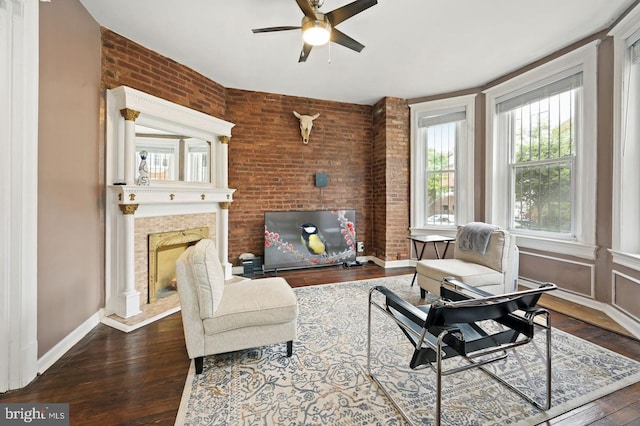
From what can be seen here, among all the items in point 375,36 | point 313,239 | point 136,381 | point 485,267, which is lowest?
point 136,381

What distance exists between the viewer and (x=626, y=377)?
1.74 meters

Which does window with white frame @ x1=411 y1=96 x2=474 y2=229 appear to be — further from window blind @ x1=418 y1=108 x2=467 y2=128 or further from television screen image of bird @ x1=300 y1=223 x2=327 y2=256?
television screen image of bird @ x1=300 y1=223 x2=327 y2=256

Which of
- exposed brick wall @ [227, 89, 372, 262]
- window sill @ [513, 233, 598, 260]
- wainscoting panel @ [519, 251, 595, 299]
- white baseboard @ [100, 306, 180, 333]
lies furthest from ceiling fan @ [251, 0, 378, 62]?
wainscoting panel @ [519, 251, 595, 299]

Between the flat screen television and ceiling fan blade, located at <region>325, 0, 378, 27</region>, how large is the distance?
282 cm

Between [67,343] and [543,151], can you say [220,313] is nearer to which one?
[67,343]

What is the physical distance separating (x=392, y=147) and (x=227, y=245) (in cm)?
316

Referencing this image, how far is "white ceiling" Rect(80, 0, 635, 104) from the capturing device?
2355mm

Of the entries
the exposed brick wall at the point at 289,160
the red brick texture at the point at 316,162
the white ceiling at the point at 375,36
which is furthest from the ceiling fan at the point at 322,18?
the exposed brick wall at the point at 289,160

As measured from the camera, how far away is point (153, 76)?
304 cm

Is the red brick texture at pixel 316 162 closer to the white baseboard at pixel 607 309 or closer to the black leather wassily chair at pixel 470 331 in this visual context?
the white baseboard at pixel 607 309

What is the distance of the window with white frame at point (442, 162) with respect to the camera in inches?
165

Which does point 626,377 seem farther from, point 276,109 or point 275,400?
point 276,109

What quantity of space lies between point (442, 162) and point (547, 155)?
4.64ft

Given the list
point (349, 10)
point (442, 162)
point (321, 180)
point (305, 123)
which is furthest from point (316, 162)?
point (349, 10)
